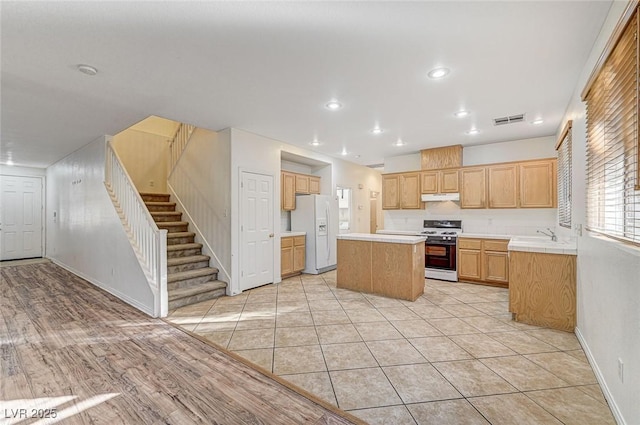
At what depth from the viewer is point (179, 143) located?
5859 millimetres

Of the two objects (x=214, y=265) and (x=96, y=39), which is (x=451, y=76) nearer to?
(x=96, y=39)

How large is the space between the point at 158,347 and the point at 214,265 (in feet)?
6.90

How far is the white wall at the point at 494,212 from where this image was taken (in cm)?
515

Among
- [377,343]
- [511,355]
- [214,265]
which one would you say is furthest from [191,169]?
[511,355]

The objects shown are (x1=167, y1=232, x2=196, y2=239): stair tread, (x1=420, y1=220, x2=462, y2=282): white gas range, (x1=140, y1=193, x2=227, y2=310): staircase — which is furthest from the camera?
(x1=420, y1=220, x2=462, y2=282): white gas range

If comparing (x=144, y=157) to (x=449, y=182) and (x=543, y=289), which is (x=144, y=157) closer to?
(x=449, y=182)

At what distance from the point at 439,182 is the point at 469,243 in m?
1.37

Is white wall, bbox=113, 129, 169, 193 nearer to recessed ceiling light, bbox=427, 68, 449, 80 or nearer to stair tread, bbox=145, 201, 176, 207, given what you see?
stair tread, bbox=145, 201, 176, 207

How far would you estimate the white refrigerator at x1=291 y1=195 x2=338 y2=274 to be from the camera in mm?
6121

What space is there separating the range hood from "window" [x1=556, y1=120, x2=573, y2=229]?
5.35ft

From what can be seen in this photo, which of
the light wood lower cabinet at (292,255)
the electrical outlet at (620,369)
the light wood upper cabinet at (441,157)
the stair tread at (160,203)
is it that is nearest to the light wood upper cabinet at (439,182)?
the light wood upper cabinet at (441,157)

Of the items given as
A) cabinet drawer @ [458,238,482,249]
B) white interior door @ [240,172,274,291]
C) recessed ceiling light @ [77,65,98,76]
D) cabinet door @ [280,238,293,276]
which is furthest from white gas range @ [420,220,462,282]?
recessed ceiling light @ [77,65,98,76]

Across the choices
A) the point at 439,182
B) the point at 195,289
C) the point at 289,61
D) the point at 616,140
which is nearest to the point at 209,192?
the point at 195,289

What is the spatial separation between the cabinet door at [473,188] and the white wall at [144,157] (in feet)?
22.4
